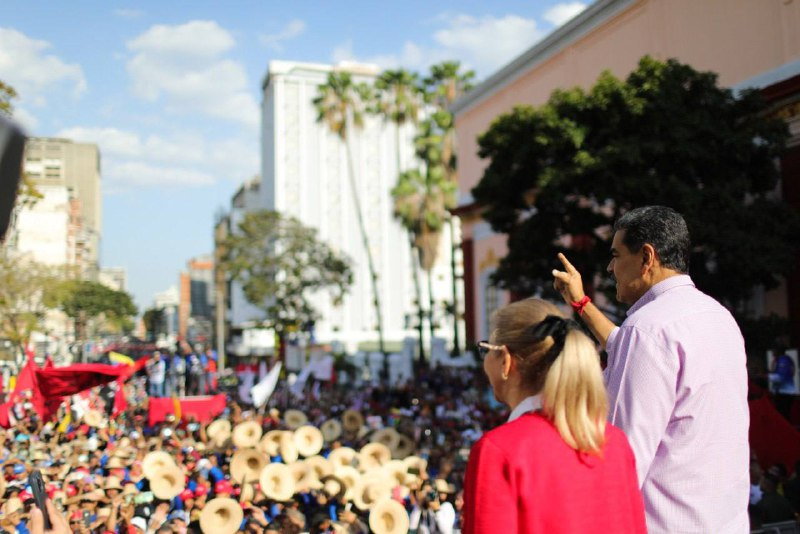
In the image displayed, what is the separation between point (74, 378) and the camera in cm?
1059

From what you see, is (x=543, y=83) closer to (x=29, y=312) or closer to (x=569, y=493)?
(x=29, y=312)

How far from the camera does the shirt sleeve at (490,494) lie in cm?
174

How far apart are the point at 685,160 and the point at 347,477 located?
895 cm

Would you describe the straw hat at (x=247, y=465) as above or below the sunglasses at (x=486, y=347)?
below

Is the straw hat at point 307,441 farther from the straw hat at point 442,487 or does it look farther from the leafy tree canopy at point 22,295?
the leafy tree canopy at point 22,295

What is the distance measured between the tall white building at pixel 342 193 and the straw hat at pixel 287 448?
4560cm

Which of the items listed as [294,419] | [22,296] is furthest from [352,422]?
[22,296]

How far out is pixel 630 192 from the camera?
13.7 meters

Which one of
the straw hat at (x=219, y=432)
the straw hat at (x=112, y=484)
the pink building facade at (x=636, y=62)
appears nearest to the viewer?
the straw hat at (x=112, y=484)

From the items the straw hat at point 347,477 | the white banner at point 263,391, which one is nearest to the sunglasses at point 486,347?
the straw hat at point 347,477

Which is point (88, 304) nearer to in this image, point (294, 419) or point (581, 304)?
point (294, 419)

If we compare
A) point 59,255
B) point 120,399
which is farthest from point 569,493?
point 59,255

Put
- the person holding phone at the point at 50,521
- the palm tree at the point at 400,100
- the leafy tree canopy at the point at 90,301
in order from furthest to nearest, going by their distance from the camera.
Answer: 1. the palm tree at the point at 400,100
2. the leafy tree canopy at the point at 90,301
3. the person holding phone at the point at 50,521

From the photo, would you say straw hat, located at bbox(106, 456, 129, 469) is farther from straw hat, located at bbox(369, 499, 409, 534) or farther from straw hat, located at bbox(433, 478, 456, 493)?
straw hat, located at bbox(433, 478, 456, 493)
